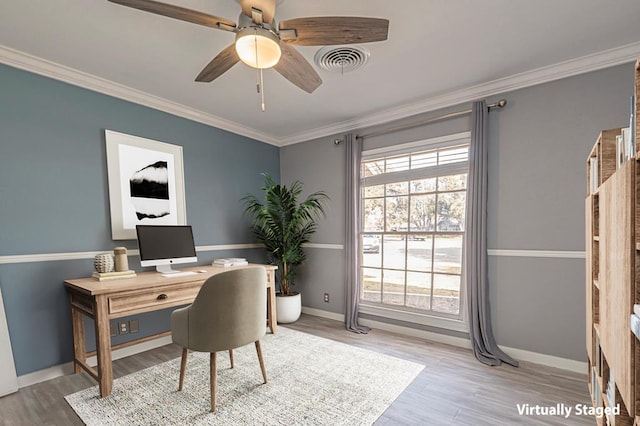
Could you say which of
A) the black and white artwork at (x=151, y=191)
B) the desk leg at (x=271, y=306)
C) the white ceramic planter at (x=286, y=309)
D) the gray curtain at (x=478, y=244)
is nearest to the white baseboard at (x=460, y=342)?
the gray curtain at (x=478, y=244)

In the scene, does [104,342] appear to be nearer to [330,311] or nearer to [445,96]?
[330,311]

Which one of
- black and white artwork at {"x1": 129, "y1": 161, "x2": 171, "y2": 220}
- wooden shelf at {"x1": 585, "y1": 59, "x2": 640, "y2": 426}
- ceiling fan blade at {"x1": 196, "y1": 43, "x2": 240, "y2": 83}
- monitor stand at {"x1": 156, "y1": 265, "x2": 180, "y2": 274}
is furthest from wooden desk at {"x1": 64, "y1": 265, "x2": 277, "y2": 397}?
wooden shelf at {"x1": 585, "y1": 59, "x2": 640, "y2": 426}

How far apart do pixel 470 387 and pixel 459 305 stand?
0.90 m

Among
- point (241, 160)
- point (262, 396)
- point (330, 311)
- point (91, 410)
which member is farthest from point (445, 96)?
point (91, 410)

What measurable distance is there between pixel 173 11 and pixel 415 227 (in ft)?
9.10

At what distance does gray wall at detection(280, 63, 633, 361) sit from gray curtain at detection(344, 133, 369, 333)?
1190 mm

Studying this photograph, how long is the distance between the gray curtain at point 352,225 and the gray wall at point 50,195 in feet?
6.71

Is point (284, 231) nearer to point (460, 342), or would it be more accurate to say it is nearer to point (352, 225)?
point (352, 225)

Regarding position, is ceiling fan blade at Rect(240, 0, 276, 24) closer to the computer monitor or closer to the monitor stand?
the computer monitor

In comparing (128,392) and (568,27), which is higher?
(568,27)

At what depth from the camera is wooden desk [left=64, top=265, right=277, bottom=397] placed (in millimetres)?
1966

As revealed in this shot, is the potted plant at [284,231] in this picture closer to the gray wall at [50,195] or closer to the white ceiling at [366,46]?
the white ceiling at [366,46]

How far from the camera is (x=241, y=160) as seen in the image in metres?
3.79

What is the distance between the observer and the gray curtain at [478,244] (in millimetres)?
2598
